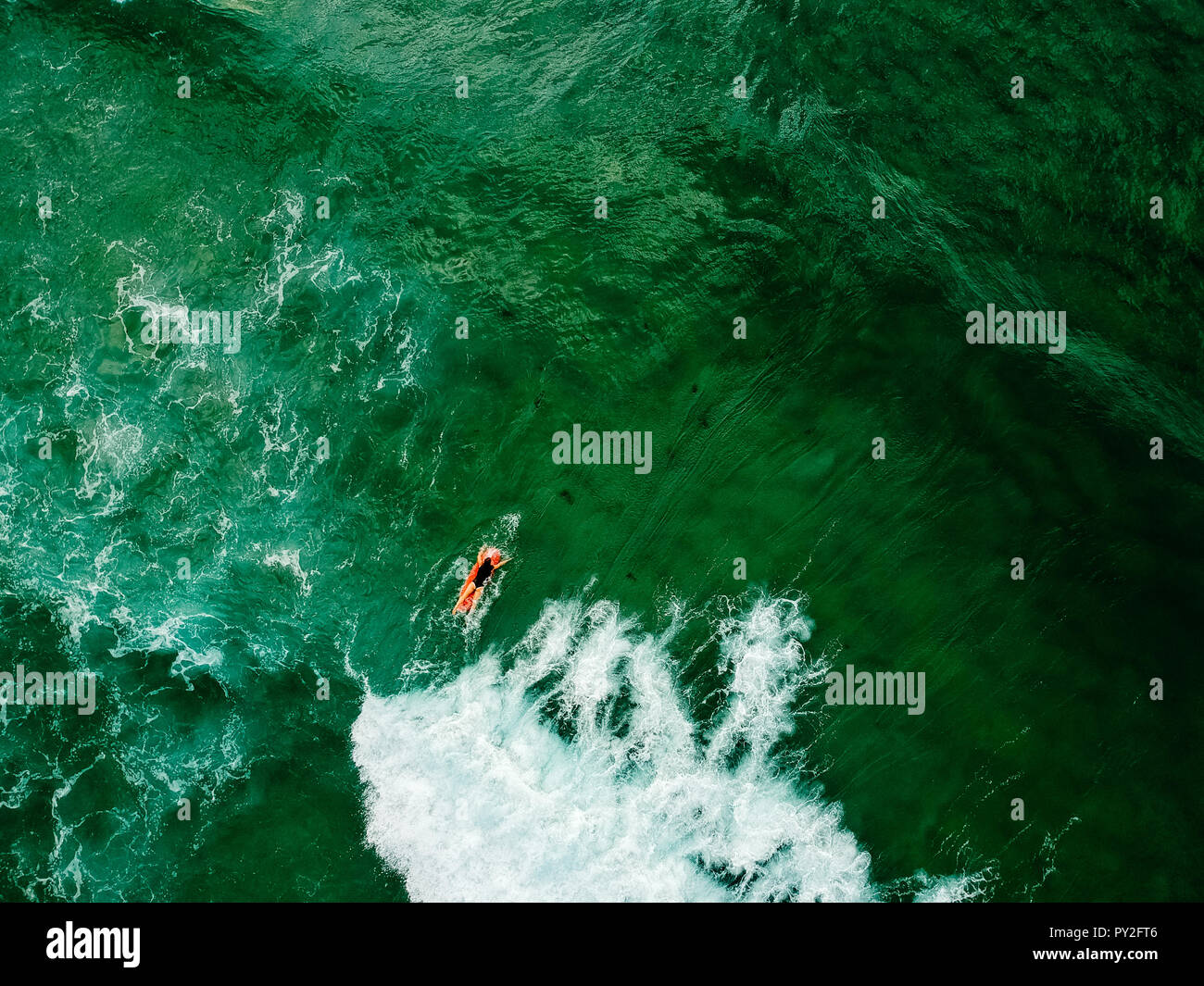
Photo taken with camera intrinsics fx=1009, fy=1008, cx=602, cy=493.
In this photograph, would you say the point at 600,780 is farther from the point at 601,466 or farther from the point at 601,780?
the point at 601,466

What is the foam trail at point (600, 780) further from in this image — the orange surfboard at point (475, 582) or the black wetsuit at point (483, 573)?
the black wetsuit at point (483, 573)

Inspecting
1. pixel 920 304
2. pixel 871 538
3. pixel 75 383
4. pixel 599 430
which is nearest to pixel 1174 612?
pixel 871 538

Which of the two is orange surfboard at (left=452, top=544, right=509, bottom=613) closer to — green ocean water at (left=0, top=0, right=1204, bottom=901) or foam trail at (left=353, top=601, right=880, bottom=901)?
green ocean water at (left=0, top=0, right=1204, bottom=901)

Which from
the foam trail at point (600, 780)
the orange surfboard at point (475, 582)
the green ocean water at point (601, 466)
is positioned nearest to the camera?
the foam trail at point (600, 780)

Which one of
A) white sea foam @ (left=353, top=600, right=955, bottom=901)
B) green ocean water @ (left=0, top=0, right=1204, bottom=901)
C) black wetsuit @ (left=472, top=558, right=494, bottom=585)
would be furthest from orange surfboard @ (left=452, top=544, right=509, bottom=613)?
white sea foam @ (left=353, top=600, right=955, bottom=901)

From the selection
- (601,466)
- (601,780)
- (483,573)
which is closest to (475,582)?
(483,573)

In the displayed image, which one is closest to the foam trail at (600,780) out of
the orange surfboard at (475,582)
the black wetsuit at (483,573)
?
the orange surfboard at (475,582)

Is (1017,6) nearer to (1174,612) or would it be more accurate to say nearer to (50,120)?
(1174,612)
